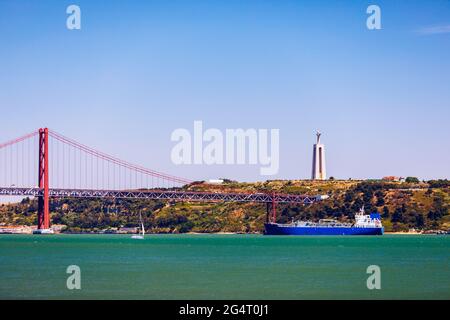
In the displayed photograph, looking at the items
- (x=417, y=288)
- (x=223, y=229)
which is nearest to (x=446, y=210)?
(x=223, y=229)

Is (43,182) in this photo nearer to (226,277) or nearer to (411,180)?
(226,277)

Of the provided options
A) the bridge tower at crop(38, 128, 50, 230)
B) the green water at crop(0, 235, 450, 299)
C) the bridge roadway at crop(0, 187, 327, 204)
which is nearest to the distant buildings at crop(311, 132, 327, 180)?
the bridge roadway at crop(0, 187, 327, 204)

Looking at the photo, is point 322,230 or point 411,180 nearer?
point 322,230

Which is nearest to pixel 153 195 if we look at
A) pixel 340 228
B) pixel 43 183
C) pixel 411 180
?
pixel 43 183

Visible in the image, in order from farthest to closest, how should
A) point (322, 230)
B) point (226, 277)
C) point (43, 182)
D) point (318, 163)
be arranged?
point (318, 163) → point (322, 230) → point (43, 182) → point (226, 277)

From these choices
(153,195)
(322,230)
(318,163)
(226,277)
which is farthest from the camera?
(318,163)

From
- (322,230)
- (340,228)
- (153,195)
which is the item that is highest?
(153,195)
